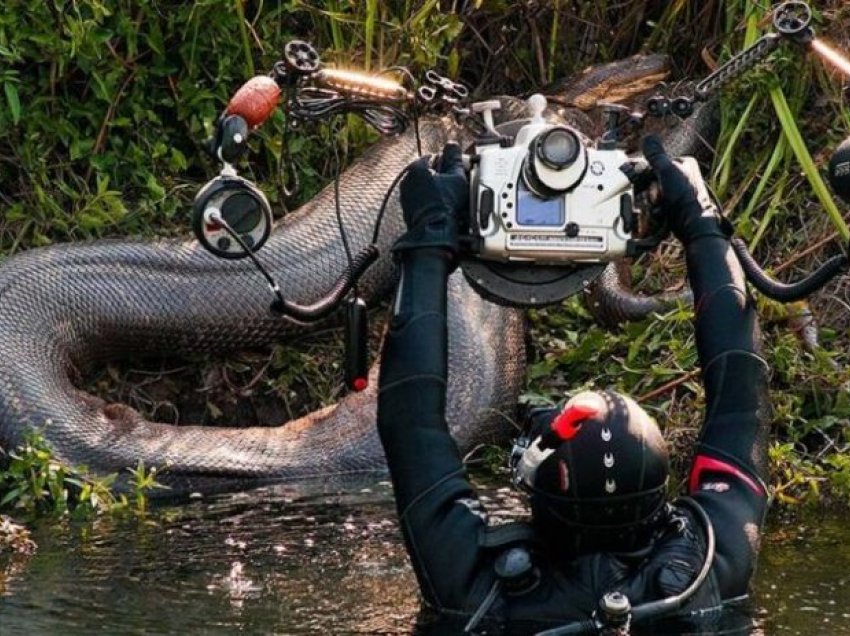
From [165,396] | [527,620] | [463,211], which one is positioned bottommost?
[527,620]

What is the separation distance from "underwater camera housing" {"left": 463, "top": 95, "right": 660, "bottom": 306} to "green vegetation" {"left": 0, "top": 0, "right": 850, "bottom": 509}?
8.32 ft

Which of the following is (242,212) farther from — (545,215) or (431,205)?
(545,215)

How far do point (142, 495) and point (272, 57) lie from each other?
8.12 feet

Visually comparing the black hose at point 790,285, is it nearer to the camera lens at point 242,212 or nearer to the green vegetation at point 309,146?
the camera lens at point 242,212

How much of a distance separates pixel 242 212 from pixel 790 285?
57.6 inches

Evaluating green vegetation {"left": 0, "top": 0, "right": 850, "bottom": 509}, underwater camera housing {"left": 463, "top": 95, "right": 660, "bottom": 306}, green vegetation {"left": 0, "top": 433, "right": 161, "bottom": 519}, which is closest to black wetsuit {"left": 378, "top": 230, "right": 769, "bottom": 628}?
underwater camera housing {"left": 463, "top": 95, "right": 660, "bottom": 306}

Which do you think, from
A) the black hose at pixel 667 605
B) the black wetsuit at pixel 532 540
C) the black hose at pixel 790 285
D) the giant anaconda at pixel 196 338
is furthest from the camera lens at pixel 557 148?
the giant anaconda at pixel 196 338

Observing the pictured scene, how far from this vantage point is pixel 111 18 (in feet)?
28.7

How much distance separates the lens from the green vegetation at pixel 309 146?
8133 mm

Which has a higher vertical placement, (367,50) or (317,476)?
(367,50)

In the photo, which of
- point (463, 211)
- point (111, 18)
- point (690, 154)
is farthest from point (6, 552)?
point (690, 154)

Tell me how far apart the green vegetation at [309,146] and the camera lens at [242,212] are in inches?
111

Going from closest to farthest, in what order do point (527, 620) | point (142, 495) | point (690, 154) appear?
point (527, 620) < point (142, 495) < point (690, 154)

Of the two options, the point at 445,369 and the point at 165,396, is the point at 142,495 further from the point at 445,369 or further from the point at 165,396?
the point at 445,369
